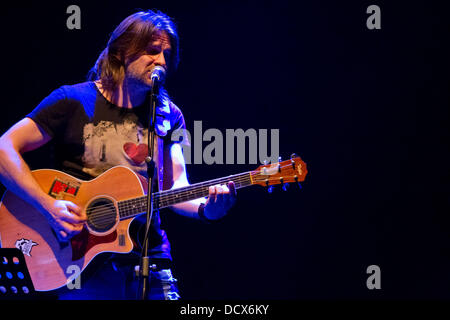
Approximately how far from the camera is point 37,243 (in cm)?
219

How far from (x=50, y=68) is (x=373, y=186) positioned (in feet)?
9.02

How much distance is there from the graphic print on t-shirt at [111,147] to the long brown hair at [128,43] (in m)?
0.26

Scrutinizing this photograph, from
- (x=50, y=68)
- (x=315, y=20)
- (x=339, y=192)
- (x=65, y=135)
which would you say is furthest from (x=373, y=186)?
(x=50, y=68)

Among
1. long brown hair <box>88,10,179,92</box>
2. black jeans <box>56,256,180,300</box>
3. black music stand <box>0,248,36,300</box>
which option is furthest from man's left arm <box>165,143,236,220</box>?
black music stand <box>0,248,36,300</box>

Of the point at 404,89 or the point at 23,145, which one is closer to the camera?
the point at 23,145

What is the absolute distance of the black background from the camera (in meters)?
3.49

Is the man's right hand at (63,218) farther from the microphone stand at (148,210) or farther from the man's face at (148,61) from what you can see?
the man's face at (148,61)

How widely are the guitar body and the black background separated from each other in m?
1.23

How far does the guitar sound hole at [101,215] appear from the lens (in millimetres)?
2213

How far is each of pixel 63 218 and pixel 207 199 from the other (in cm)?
75

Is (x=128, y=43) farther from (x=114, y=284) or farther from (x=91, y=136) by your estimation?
(x=114, y=284)

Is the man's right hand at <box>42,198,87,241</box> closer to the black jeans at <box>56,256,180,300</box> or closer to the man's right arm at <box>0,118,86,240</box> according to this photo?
the man's right arm at <box>0,118,86,240</box>

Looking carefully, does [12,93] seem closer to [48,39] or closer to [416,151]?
[48,39]

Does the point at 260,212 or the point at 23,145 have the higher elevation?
the point at 23,145
